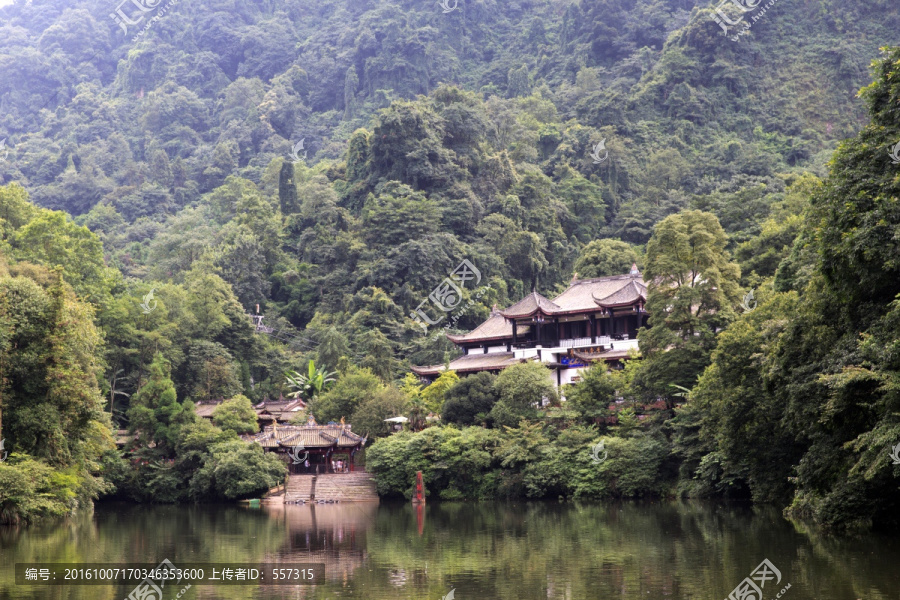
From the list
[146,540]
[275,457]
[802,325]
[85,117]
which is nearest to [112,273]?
[275,457]

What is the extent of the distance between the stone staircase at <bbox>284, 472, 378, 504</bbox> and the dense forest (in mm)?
1140

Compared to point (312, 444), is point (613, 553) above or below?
below

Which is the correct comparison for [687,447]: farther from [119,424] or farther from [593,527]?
[119,424]

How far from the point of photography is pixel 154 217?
90.3 meters

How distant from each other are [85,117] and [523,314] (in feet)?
280

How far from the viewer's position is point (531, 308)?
44.8m

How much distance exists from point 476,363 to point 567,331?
14.3 ft
